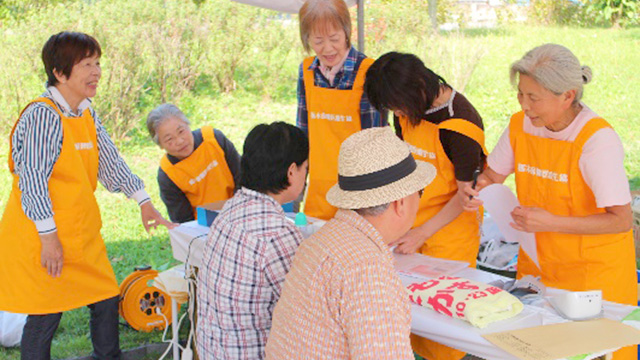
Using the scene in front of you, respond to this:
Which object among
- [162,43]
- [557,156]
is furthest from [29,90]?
[557,156]

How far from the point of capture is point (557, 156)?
8.29 ft

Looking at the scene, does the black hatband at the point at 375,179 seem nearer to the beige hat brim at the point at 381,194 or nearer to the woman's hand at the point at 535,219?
the beige hat brim at the point at 381,194

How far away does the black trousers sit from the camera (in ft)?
10.6

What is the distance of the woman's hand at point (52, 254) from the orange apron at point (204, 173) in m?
0.89

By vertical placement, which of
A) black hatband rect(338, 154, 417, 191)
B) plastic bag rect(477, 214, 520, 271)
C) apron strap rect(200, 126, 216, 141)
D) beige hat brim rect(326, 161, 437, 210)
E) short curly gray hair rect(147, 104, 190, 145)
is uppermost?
black hatband rect(338, 154, 417, 191)

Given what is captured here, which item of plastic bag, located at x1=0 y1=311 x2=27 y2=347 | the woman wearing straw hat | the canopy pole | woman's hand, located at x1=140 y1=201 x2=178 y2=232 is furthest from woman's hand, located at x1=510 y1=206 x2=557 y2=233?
plastic bag, located at x1=0 y1=311 x2=27 y2=347

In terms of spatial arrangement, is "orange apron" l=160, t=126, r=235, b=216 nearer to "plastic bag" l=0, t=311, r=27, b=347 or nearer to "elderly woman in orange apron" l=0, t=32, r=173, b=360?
"elderly woman in orange apron" l=0, t=32, r=173, b=360

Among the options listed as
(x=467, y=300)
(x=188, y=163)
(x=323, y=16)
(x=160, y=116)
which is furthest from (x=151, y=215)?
(x=467, y=300)

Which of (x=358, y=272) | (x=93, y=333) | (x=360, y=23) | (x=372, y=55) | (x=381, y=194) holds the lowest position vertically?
(x=93, y=333)

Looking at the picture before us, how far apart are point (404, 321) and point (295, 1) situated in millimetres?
3080

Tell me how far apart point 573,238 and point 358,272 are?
3.96 feet

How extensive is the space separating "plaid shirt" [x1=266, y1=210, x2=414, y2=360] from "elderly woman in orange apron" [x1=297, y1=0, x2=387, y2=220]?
62.3 inches

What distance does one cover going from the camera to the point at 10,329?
3912 millimetres

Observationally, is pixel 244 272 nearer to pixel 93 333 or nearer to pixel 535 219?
pixel 535 219
